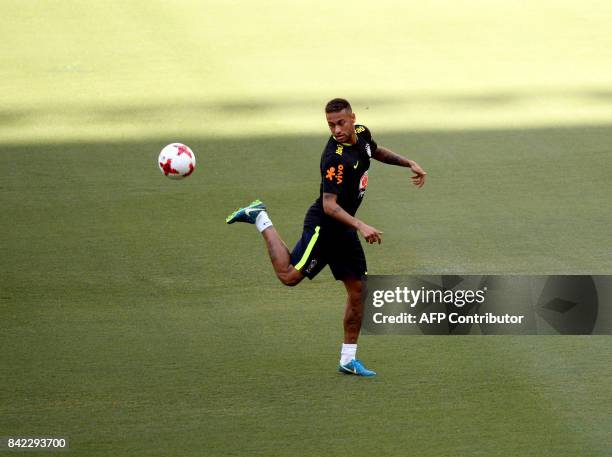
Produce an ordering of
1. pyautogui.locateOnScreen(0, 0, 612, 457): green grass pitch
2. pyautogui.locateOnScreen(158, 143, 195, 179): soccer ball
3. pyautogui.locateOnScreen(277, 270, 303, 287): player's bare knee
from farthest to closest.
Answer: pyautogui.locateOnScreen(158, 143, 195, 179): soccer ball
pyautogui.locateOnScreen(277, 270, 303, 287): player's bare knee
pyautogui.locateOnScreen(0, 0, 612, 457): green grass pitch

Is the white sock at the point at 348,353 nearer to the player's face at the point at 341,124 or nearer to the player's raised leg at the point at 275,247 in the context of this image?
the player's raised leg at the point at 275,247

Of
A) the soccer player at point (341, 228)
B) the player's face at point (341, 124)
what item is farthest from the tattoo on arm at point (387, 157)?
the player's face at point (341, 124)

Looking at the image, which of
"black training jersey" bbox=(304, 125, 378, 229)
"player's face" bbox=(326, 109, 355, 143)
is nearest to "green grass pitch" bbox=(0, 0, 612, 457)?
"black training jersey" bbox=(304, 125, 378, 229)

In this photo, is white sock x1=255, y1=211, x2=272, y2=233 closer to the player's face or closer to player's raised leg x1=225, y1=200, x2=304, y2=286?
player's raised leg x1=225, y1=200, x2=304, y2=286

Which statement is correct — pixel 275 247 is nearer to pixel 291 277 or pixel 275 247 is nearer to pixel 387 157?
pixel 291 277

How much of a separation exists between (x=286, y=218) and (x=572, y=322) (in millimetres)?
3993

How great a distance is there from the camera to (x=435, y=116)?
16.5m

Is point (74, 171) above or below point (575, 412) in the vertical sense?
above

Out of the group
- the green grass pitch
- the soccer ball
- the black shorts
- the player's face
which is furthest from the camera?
the soccer ball

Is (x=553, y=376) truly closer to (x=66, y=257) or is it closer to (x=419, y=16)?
(x=66, y=257)

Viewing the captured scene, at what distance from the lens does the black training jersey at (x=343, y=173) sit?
8281 mm

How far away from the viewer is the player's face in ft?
27.0

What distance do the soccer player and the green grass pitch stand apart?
461mm

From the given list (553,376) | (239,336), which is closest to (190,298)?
(239,336)
